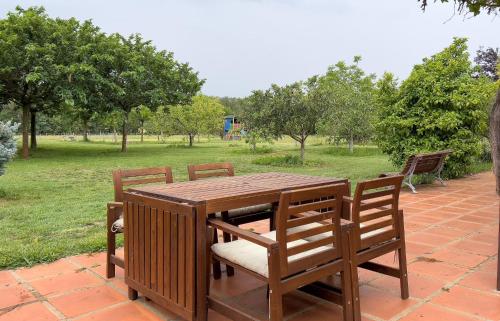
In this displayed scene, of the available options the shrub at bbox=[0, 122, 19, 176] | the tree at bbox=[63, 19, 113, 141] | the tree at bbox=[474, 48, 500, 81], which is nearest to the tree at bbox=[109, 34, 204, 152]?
the tree at bbox=[63, 19, 113, 141]

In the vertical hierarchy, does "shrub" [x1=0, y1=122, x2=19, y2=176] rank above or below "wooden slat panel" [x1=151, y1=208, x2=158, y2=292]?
above

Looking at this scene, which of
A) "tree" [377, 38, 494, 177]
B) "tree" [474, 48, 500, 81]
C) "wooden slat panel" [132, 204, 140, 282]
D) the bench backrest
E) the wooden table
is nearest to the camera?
the wooden table

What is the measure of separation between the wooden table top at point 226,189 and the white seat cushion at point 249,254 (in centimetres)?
28

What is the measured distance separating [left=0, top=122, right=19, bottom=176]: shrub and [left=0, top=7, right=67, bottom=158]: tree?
30.7ft

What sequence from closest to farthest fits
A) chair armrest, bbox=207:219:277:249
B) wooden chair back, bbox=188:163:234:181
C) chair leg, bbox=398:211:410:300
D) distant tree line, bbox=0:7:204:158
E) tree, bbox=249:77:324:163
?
chair armrest, bbox=207:219:277:249 < chair leg, bbox=398:211:410:300 < wooden chair back, bbox=188:163:234:181 < tree, bbox=249:77:324:163 < distant tree line, bbox=0:7:204:158

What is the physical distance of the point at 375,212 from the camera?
2.72 m

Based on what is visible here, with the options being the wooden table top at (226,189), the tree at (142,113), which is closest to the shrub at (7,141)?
the wooden table top at (226,189)

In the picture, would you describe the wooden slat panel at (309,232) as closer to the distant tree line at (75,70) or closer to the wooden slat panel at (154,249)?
the wooden slat panel at (154,249)

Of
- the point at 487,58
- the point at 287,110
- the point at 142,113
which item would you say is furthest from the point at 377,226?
the point at 142,113

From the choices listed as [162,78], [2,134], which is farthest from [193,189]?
[162,78]

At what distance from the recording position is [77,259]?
3.74 meters

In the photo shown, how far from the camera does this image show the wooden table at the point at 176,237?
2316 mm

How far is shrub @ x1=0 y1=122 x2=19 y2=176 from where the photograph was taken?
256 inches

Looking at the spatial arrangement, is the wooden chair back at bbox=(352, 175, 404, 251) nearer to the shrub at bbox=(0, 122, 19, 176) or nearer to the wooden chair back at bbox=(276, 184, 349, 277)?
the wooden chair back at bbox=(276, 184, 349, 277)
